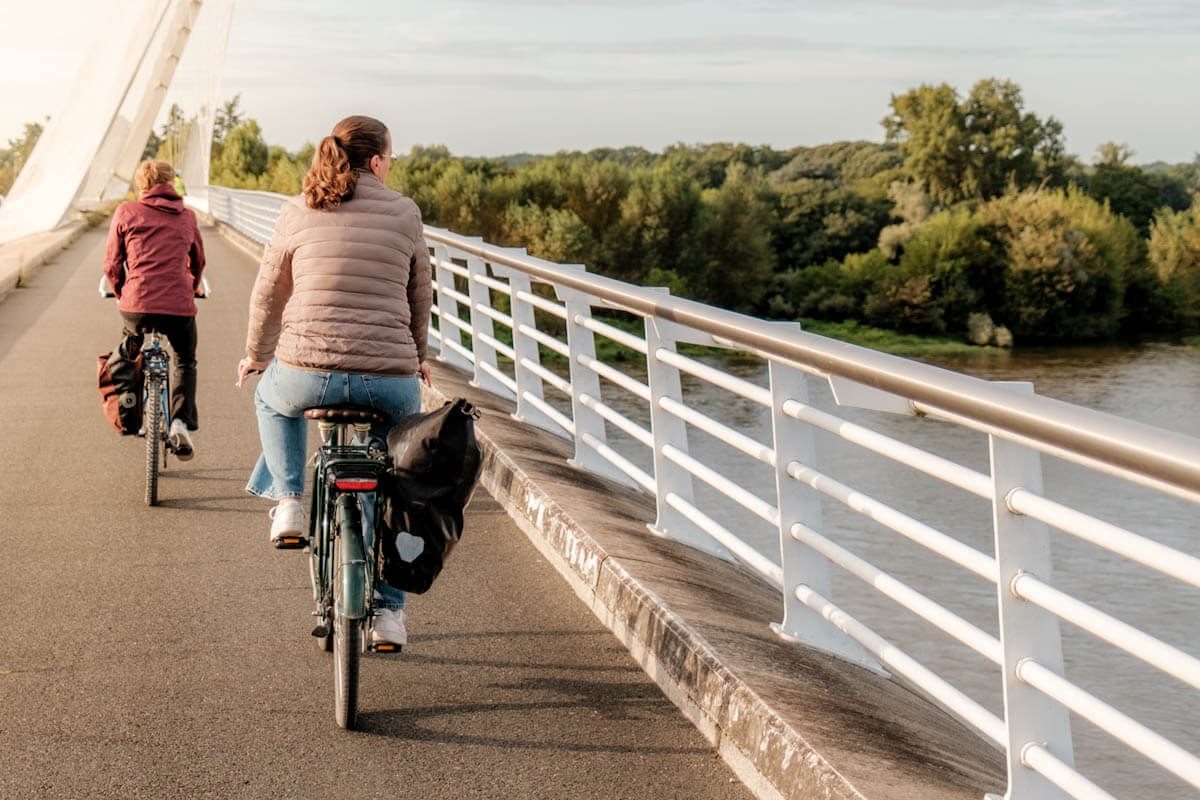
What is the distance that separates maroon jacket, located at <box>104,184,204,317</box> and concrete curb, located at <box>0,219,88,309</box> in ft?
47.4

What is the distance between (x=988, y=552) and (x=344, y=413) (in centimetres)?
3850

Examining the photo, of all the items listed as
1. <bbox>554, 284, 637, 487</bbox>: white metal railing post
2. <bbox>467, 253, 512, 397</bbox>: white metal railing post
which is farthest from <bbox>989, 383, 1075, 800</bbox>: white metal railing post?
<bbox>467, 253, 512, 397</bbox>: white metal railing post

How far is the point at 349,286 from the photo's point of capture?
4422 mm

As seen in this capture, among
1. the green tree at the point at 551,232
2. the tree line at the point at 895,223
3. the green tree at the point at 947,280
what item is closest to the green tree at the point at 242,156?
the tree line at the point at 895,223

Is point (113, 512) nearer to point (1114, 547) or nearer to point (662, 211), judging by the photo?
point (1114, 547)

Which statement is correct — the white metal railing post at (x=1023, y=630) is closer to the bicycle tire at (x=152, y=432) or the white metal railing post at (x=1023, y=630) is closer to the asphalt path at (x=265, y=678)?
the asphalt path at (x=265, y=678)

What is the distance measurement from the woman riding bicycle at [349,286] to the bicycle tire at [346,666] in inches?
12.5

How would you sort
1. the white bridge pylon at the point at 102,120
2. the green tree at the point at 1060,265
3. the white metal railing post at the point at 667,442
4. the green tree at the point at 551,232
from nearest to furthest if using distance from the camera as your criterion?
1. the white metal railing post at the point at 667,442
2. the white bridge pylon at the point at 102,120
3. the green tree at the point at 551,232
4. the green tree at the point at 1060,265

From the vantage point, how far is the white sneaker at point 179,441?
7.69 m

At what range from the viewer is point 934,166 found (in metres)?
136

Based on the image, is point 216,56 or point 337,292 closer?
point 337,292

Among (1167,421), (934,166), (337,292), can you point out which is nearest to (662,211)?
(1167,421)

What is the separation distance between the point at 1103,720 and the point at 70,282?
24055 mm

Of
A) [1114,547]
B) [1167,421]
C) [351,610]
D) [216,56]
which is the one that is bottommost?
[1167,421]
